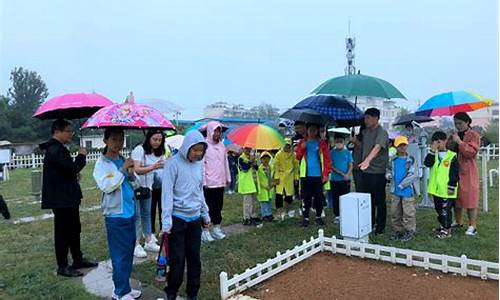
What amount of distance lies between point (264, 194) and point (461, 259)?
3.37 m

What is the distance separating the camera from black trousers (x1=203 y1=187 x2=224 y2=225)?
233 inches

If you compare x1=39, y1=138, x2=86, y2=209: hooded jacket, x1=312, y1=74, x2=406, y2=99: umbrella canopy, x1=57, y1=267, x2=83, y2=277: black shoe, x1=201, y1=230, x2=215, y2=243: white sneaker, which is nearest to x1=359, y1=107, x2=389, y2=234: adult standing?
x1=312, y1=74, x2=406, y2=99: umbrella canopy

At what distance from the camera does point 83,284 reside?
438cm

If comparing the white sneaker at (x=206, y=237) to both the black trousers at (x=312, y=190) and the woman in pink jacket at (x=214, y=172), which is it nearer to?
the woman in pink jacket at (x=214, y=172)

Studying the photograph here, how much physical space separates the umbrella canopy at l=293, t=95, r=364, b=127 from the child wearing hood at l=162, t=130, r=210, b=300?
3.69 metres

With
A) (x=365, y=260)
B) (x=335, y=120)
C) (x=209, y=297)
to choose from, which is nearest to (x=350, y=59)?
(x=335, y=120)

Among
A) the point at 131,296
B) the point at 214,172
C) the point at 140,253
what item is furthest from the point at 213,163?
the point at 131,296

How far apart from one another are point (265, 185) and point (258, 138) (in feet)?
3.31

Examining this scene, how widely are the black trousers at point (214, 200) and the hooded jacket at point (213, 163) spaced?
10cm

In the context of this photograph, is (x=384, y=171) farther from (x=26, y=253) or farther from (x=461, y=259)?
(x=26, y=253)

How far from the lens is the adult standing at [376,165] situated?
5.88 metres

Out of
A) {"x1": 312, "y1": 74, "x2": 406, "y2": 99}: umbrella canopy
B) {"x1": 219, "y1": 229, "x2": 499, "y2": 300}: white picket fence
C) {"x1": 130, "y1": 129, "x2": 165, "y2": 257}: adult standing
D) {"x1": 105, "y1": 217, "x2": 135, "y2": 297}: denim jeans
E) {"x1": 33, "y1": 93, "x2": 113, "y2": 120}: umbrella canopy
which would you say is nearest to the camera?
{"x1": 105, "y1": 217, "x2": 135, "y2": 297}: denim jeans

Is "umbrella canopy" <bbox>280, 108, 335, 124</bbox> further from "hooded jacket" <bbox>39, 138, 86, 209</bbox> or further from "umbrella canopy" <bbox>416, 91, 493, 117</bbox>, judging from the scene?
"hooded jacket" <bbox>39, 138, 86, 209</bbox>

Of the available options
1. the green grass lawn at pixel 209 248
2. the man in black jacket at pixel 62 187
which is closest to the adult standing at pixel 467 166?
the green grass lawn at pixel 209 248
